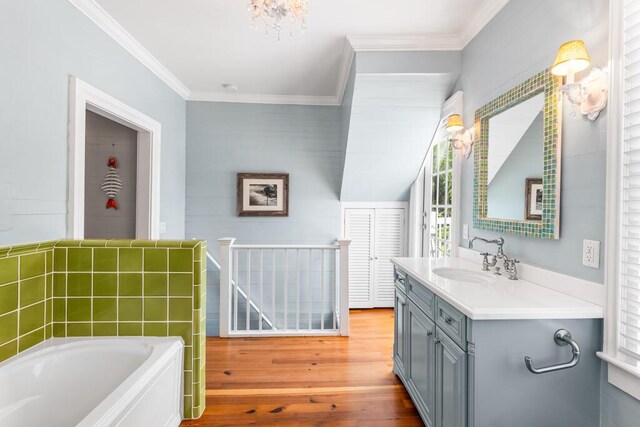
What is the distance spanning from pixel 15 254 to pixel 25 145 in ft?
1.89

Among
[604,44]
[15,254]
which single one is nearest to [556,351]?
[604,44]

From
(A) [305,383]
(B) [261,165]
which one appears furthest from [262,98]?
(A) [305,383]

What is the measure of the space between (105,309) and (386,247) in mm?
3138

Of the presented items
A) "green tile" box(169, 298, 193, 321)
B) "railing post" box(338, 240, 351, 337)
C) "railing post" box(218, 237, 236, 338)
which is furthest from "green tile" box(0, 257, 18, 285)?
"railing post" box(338, 240, 351, 337)

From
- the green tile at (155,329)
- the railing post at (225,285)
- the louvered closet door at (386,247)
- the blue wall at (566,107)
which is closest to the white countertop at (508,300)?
the blue wall at (566,107)

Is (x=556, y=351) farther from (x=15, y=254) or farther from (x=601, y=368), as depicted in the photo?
(x=15, y=254)

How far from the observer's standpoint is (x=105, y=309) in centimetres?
201

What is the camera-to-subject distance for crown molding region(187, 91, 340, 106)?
13.1 feet

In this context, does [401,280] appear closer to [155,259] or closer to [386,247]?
[155,259]

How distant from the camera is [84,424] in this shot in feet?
3.74

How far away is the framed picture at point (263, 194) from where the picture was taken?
13.4 feet

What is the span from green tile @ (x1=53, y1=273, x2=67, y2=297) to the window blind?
9.23 feet

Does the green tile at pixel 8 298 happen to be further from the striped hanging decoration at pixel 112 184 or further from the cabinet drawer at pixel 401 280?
the cabinet drawer at pixel 401 280

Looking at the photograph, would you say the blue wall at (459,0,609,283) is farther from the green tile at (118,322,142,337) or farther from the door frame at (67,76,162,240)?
the door frame at (67,76,162,240)
